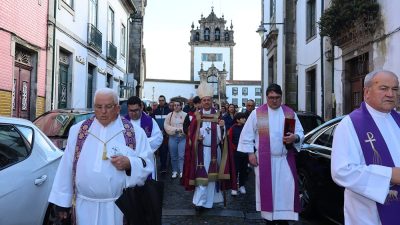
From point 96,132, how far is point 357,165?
1.90 m

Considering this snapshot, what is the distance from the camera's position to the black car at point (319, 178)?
18.4ft

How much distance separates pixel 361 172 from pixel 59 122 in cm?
681

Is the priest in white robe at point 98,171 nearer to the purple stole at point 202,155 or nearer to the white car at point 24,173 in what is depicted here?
the white car at point 24,173

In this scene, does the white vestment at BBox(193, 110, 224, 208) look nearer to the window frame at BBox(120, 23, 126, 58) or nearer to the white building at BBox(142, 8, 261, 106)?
the window frame at BBox(120, 23, 126, 58)

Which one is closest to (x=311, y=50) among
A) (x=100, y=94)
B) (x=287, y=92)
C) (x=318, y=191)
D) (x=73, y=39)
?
(x=287, y=92)

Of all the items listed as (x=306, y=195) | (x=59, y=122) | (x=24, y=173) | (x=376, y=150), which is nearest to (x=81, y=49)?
(x=59, y=122)

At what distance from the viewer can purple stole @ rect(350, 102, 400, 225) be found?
2.99 m

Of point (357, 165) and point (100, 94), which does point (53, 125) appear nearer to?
point (100, 94)

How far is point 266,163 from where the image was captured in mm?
5758

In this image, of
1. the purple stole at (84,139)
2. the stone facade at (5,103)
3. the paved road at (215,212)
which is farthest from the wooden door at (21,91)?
the purple stole at (84,139)

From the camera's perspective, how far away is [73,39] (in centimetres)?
1753

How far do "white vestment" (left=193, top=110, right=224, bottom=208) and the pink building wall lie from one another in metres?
6.52

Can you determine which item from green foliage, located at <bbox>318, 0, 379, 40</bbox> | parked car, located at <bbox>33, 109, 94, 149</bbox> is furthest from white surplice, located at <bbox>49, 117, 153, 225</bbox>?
green foliage, located at <bbox>318, 0, 379, 40</bbox>

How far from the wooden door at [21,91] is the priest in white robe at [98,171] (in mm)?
10206
